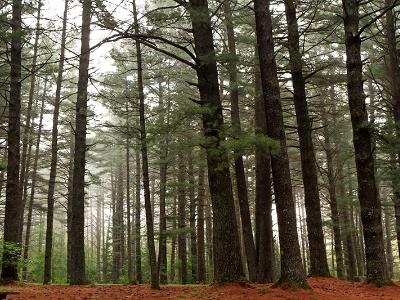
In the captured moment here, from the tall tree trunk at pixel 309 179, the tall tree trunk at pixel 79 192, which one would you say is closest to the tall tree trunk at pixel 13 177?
the tall tree trunk at pixel 79 192

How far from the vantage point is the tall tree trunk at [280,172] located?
30.1 feet

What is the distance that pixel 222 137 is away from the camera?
9.20 meters

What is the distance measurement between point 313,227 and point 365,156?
10.9 feet

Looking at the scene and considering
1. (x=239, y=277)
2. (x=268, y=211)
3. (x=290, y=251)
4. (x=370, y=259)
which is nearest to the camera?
(x=290, y=251)

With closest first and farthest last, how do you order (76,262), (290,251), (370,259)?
(290,251) < (370,259) < (76,262)

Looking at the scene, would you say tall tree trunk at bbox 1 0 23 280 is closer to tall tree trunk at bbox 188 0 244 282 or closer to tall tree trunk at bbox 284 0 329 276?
tall tree trunk at bbox 188 0 244 282

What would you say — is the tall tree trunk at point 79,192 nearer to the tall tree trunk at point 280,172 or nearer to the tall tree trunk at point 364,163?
the tall tree trunk at point 280,172

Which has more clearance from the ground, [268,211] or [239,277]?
[268,211]

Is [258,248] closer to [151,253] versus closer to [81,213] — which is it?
[151,253]

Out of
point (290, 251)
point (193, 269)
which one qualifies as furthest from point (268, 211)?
point (193, 269)

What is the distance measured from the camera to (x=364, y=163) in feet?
36.6

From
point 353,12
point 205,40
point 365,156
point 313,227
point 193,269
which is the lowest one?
point 193,269

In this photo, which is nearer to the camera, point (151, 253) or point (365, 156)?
point (365, 156)

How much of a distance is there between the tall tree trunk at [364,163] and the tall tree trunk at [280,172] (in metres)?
2.60
